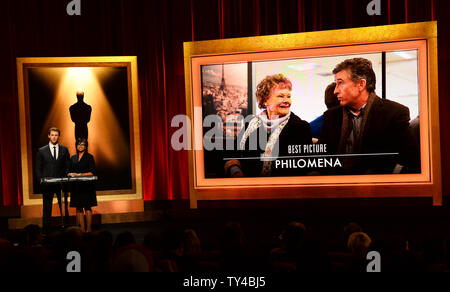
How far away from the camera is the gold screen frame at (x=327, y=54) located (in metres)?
5.99

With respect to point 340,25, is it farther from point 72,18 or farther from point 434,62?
point 72,18

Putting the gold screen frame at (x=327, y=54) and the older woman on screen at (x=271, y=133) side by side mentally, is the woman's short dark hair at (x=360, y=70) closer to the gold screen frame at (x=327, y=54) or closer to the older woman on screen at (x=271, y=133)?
the gold screen frame at (x=327, y=54)

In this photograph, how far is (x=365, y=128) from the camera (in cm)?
620

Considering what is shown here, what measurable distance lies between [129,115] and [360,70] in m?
3.66

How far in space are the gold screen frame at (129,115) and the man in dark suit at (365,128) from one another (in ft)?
9.79

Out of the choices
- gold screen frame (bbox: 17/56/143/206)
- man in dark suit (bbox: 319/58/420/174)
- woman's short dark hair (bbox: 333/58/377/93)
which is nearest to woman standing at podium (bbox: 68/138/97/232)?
gold screen frame (bbox: 17/56/143/206)

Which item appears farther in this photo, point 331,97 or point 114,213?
point 114,213

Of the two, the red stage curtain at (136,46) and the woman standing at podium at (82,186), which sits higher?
the red stage curtain at (136,46)

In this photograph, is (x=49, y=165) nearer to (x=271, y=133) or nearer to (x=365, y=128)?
(x=271, y=133)

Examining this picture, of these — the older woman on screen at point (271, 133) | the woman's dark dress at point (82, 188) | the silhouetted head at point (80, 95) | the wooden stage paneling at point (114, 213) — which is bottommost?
the wooden stage paneling at point (114, 213)

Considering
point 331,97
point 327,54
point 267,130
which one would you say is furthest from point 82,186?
point 327,54

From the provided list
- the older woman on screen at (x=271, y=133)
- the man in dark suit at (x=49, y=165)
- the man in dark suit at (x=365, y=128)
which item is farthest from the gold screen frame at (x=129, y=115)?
the man in dark suit at (x=365, y=128)
